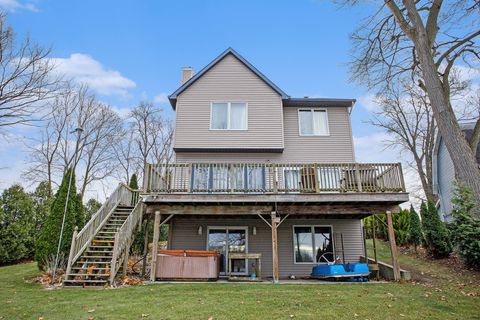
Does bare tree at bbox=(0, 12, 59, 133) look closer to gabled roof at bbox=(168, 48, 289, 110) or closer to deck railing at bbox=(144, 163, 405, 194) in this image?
gabled roof at bbox=(168, 48, 289, 110)

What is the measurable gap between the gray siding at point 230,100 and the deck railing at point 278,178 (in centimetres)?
235

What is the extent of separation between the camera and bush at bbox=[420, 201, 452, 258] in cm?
1248

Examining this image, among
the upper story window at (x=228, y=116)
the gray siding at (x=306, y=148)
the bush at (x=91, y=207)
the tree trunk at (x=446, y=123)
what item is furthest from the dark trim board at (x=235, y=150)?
the bush at (x=91, y=207)

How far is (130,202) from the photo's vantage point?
14.6 meters

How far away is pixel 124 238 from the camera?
998cm

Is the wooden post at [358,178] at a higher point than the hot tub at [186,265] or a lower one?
higher

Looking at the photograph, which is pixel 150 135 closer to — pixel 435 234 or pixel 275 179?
pixel 275 179

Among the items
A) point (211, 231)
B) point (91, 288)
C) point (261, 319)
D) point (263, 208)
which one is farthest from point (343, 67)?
point (91, 288)

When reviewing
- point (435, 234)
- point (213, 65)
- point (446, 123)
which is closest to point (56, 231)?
point (213, 65)

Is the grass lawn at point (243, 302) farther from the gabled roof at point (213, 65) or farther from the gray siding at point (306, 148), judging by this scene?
the gabled roof at point (213, 65)

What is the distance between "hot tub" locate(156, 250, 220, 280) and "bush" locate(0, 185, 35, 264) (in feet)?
29.8

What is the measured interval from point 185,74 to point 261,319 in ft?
41.7

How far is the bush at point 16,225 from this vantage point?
13672mm

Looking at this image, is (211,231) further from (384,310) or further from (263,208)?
(384,310)
